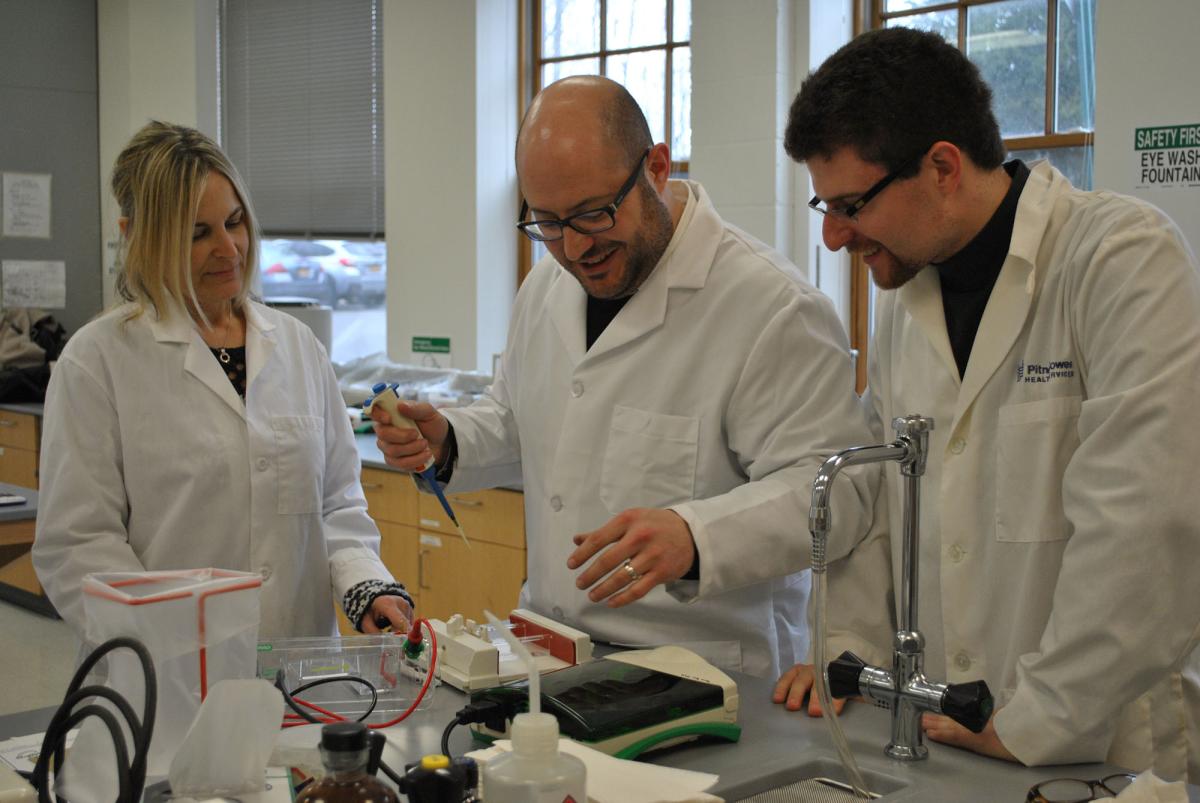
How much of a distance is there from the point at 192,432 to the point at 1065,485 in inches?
51.8

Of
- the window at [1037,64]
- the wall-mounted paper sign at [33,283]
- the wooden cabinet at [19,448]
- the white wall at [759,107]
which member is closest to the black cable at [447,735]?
the white wall at [759,107]

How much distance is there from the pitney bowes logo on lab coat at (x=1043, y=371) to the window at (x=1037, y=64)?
6.95 feet

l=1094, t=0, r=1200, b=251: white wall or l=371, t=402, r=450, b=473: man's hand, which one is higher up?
l=1094, t=0, r=1200, b=251: white wall

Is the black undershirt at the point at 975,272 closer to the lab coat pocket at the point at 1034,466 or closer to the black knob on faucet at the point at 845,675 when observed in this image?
the lab coat pocket at the point at 1034,466

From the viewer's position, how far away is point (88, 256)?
6.25 metres

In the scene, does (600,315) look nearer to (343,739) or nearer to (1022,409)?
(1022,409)

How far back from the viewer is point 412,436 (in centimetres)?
184

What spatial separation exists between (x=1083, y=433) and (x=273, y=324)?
1.35m

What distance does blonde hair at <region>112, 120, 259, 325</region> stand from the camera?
1.88 metres

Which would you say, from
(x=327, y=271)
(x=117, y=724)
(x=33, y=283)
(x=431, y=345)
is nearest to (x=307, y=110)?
(x=327, y=271)

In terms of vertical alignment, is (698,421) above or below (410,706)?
above

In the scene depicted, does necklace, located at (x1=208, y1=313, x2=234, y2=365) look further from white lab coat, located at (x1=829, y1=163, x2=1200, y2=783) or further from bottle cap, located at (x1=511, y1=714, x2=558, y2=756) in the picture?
bottle cap, located at (x1=511, y1=714, x2=558, y2=756)

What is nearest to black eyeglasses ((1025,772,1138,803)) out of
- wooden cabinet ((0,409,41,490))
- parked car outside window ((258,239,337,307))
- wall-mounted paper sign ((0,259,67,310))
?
parked car outside window ((258,239,337,307))

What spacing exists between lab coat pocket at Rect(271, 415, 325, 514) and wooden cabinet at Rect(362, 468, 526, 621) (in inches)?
62.4
